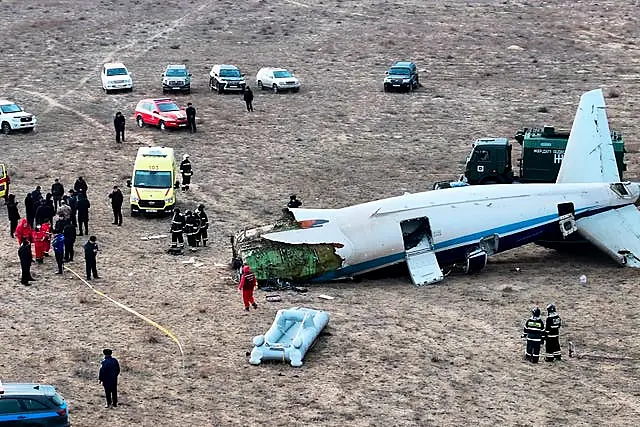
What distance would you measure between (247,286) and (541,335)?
825cm

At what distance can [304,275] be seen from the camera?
1406 inches

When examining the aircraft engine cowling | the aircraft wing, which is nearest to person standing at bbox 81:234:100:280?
the aircraft engine cowling

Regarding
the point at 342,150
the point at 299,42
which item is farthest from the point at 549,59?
the point at 342,150

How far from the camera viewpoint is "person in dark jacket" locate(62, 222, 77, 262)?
37125 millimetres

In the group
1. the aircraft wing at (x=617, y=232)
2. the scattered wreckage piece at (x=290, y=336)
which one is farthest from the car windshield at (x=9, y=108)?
the aircraft wing at (x=617, y=232)

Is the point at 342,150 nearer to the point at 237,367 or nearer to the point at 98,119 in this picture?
the point at 98,119

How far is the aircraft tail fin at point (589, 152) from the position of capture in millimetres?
39906

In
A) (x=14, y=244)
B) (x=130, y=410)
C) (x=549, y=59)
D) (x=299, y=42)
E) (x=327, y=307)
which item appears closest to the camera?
(x=130, y=410)

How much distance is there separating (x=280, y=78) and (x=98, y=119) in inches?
427

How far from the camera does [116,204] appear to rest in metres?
41.7

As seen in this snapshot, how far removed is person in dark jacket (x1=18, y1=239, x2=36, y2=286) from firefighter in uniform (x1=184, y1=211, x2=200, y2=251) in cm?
585

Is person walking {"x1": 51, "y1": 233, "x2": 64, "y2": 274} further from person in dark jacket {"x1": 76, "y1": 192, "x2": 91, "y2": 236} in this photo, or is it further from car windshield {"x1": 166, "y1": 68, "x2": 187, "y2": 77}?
car windshield {"x1": 166, "y1": 68, "x2": 187, "y2": 77}

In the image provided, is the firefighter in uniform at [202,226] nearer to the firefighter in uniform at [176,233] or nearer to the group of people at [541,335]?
the firefighter in uniform at [176,233]

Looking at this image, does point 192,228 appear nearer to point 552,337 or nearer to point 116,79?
point 552,337
